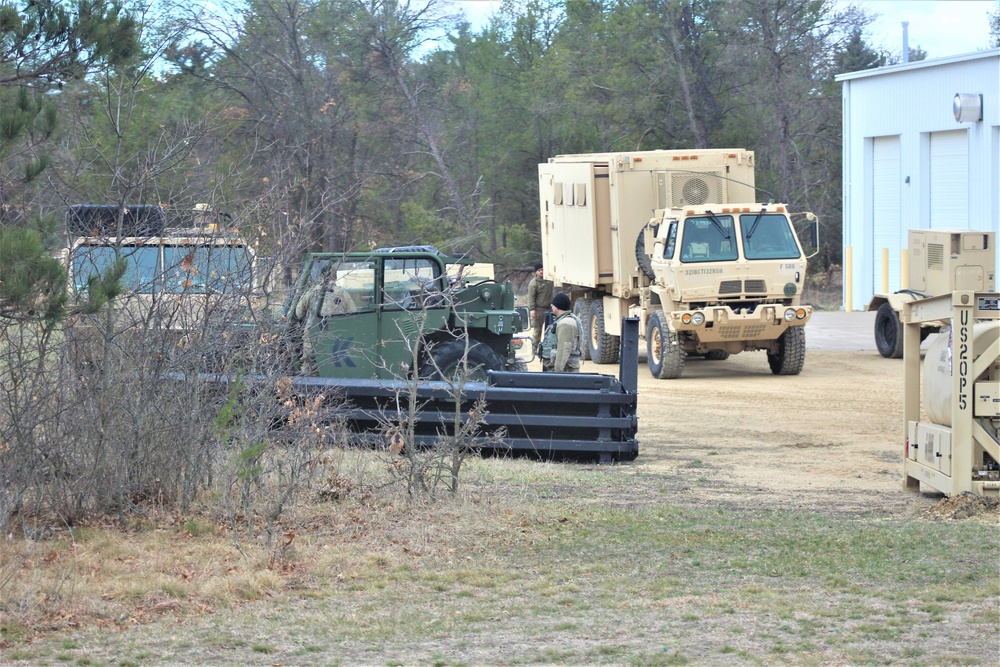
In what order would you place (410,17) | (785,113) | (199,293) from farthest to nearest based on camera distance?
(785,113) → (410,17) → (199,293)

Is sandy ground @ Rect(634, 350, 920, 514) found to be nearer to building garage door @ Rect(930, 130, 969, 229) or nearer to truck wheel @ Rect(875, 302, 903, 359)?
truck wheel @ Rect(875, 302, 903, 359)

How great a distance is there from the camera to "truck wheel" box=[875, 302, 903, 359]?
19500 mm

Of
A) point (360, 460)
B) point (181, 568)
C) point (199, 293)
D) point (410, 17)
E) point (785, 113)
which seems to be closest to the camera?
point (181, 568)

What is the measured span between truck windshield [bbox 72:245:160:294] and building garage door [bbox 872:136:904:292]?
23753 millimetres

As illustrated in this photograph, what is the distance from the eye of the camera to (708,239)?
17.3 metres

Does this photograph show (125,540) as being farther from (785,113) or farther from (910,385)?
(785,113)

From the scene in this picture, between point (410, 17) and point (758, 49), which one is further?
point (758, 49)

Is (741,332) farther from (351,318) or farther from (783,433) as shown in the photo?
(351,318)

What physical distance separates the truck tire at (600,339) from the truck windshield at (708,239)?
111 inches

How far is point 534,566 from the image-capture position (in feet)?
23.0

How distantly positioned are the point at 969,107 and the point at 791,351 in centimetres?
1069

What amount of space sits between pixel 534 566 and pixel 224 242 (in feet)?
10.7

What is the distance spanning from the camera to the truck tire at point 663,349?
17.5 metres

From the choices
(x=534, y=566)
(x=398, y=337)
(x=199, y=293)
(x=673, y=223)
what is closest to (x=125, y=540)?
(x=199, y=293)
